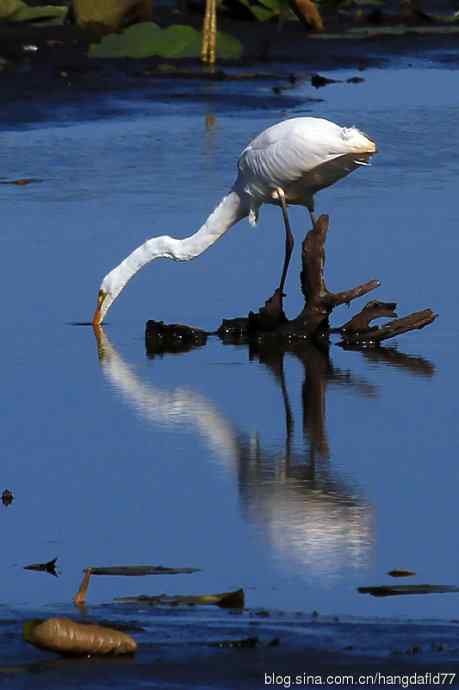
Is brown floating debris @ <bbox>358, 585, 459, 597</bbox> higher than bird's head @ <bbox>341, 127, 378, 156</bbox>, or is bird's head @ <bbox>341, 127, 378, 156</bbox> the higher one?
bird's head @ <bbox>341, 127, 378, 156</bbox>

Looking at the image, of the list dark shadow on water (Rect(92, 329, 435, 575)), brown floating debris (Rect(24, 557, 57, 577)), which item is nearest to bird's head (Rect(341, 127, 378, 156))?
dark shadow on water (Rect(92, 329, 435, 575))

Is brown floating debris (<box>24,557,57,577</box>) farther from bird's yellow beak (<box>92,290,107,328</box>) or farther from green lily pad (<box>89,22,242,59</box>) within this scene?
green lily pad (<box>89,22,242,59</box>)

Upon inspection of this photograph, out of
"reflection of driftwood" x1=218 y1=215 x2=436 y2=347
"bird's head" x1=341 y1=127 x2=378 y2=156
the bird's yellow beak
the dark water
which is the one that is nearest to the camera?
the dark water

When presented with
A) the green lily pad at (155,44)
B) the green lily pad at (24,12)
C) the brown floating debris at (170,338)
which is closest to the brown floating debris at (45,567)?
the brown floating debris at (170,338)

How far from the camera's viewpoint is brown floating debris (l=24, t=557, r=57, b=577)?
22.0 feet

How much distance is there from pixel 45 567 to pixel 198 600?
72 cm

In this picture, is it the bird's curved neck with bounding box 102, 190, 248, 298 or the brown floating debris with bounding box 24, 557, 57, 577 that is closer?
the brown floating debris with bounding box 24, 557, 57, 577

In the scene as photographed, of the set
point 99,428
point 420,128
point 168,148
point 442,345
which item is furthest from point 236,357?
point 420,128

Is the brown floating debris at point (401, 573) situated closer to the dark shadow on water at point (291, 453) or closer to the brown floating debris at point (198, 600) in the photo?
the dark shadow on water at point (291, 453)

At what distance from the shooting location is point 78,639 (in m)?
5.62

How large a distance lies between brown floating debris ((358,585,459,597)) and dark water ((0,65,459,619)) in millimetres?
57

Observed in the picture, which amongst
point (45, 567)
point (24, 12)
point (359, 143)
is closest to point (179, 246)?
point (359, 143)

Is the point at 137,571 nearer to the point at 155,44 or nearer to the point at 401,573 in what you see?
the point at 401,573

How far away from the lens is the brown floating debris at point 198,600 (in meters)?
6.25
